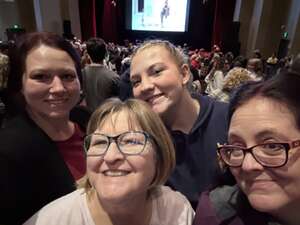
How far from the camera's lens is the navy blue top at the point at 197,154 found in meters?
1.17

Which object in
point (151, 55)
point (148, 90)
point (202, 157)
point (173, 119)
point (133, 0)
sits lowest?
point (202, 157)

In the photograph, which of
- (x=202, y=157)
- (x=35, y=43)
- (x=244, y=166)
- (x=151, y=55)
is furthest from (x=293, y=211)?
(x=35, y=43)

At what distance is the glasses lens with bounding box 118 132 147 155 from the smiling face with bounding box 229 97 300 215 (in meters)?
0.28


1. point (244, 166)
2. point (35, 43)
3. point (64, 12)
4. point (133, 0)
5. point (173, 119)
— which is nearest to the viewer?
point (244, 166)

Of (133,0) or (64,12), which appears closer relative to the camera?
(64,12)

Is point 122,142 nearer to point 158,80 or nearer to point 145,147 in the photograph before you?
point 145,147

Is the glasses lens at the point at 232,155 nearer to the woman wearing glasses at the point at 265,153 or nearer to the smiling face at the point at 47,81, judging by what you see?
the woman wearing glasses at the point at 265,153

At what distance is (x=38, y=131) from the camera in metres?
1.10

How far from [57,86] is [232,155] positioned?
726 mm

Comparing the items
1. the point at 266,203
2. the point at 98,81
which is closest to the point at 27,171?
the point at 266,203

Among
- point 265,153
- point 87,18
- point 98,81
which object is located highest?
point 87,18

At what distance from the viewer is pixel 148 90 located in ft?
3.92

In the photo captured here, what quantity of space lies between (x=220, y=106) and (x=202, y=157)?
247mm

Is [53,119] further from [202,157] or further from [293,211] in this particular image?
[293,211]
